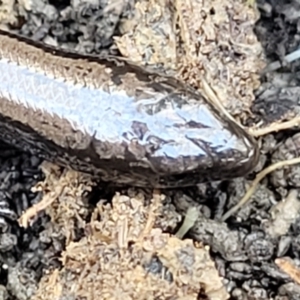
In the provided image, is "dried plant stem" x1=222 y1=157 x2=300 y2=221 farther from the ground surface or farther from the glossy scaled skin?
the glossy scaled skin

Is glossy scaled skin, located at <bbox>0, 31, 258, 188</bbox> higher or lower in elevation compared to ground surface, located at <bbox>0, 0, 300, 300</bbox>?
higher

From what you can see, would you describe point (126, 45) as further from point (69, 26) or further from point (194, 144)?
point (194, 144)

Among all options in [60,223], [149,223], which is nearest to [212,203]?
[149,223]

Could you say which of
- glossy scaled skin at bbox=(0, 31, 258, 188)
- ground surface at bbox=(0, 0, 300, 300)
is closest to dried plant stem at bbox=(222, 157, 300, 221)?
ground surface at bbox=(0, 0, 300, 300)

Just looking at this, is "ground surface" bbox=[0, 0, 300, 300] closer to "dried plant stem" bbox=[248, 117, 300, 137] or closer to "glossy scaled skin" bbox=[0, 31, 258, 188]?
"dried plant stem" bbox=[248, 117, 300, 137]

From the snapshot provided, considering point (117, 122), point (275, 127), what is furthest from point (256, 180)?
point (117, 122)

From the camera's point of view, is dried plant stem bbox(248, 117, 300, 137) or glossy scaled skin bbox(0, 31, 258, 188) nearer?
glossy scaled skin bbox(0, 31, 258, 188)

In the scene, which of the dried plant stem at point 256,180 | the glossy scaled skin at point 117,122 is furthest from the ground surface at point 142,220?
the glossy scaled skin at point 117,122
